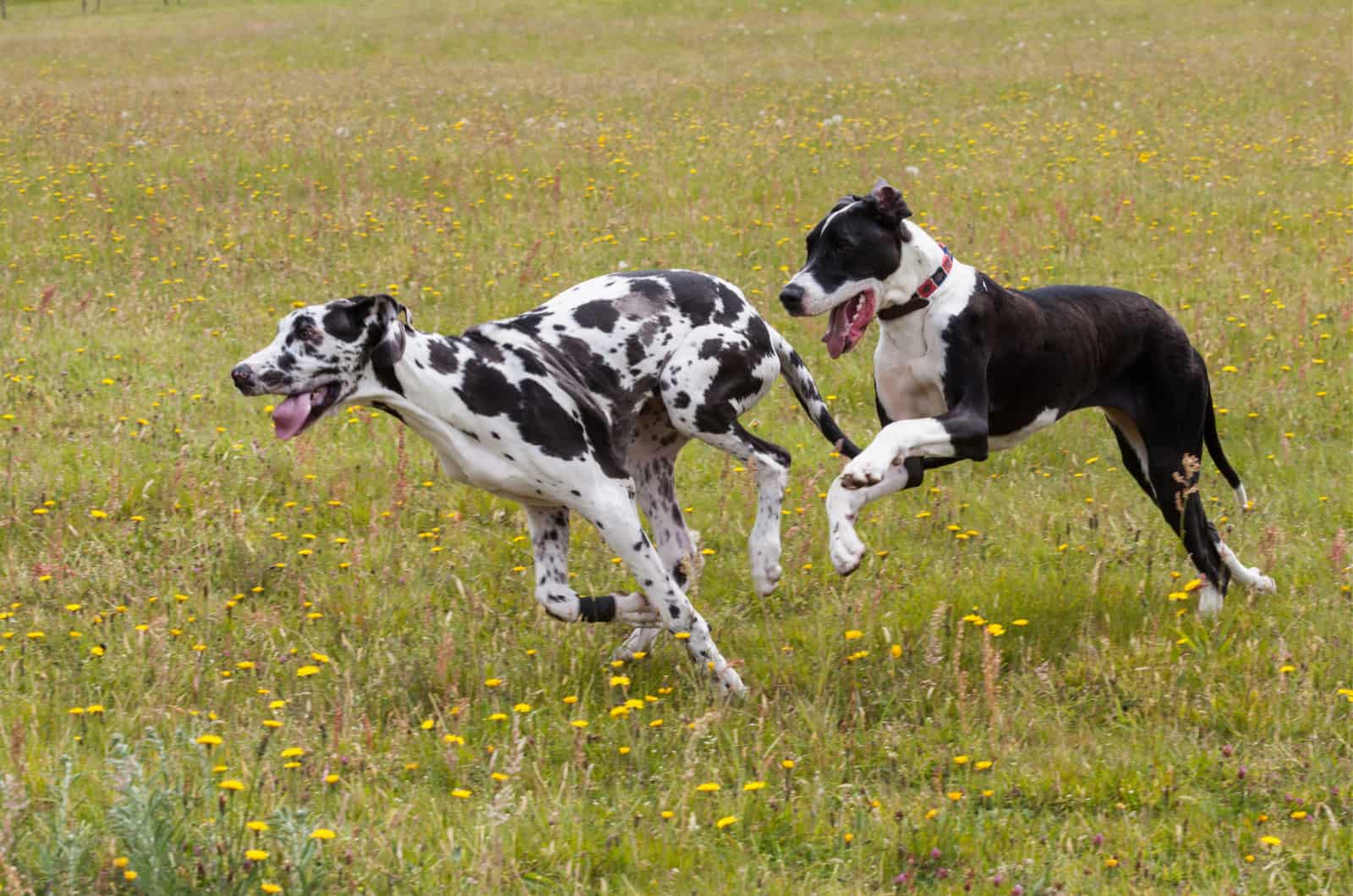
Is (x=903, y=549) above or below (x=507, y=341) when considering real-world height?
below

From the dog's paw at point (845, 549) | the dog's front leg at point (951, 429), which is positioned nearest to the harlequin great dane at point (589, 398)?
the dog's paw at point (845, 549)

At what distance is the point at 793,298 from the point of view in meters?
5.35

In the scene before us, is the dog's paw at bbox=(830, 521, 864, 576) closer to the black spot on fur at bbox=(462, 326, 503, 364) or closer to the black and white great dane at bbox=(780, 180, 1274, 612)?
the black and white great dane at bbox=(780, 180, 1274, 612)

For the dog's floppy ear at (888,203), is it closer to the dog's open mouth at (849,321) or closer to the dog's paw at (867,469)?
the dog's open mouth at (849,321)

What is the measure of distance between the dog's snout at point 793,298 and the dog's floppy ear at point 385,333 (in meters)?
1.35

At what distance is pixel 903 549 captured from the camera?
663 centimetres

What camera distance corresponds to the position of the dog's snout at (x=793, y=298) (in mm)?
5355

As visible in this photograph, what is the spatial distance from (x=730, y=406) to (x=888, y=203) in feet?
3.30

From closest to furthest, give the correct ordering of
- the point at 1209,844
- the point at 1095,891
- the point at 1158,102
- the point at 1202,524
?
the point at 1095,891 → the point at 1209,844 → the point at 1202,524 → the point at 1158,102

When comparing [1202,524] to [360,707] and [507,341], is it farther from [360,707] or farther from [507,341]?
[360,707]

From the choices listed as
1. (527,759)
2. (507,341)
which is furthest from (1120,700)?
(507,341)

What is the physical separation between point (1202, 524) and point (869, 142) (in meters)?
10.1

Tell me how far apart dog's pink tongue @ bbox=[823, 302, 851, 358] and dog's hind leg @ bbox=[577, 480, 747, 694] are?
2.94 ft

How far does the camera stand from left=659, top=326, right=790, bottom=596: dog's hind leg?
227 inches
